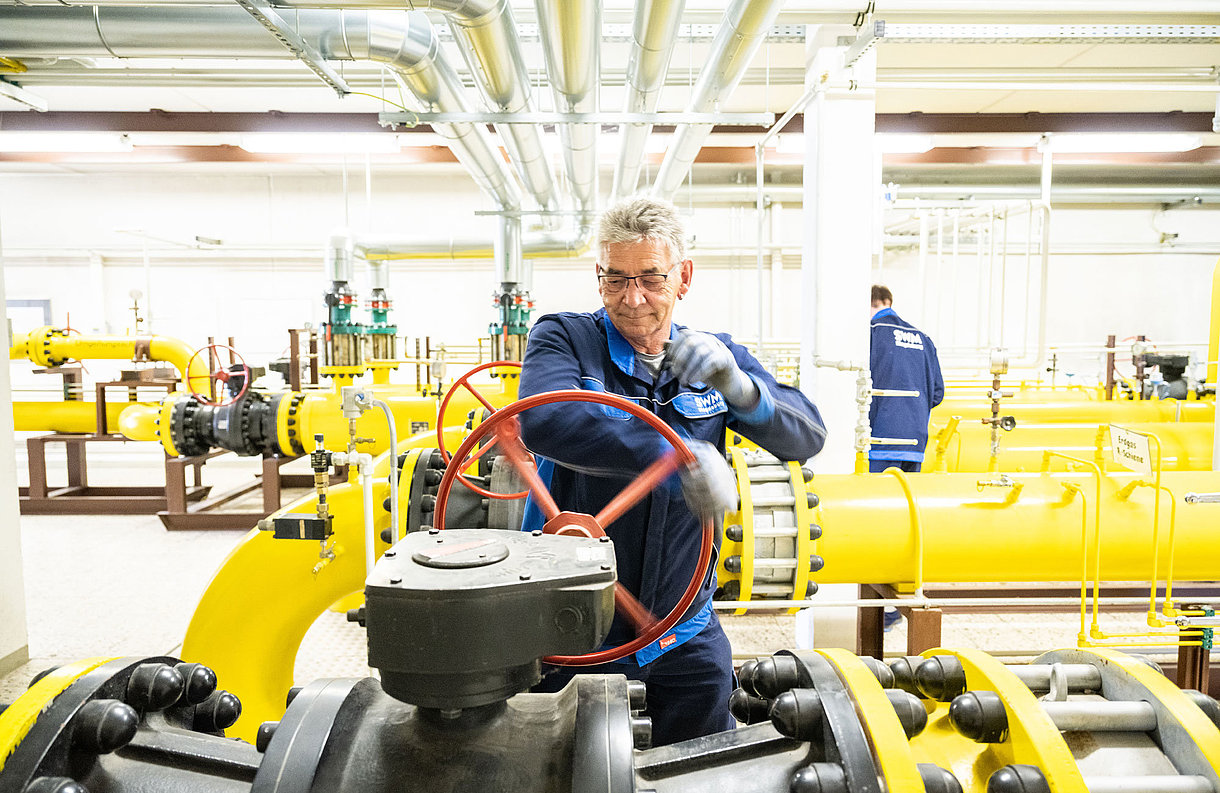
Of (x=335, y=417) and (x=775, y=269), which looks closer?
(x=335, y=417)

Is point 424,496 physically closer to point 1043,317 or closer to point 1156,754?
point 1156,754

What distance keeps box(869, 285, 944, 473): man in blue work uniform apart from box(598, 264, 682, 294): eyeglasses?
172cm

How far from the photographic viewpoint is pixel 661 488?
3.40 ft

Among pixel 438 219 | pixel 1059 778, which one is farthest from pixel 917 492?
pixel 438 219

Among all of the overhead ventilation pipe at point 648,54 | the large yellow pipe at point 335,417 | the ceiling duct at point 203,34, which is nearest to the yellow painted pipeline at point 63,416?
the large yellow pipe at point 335,417

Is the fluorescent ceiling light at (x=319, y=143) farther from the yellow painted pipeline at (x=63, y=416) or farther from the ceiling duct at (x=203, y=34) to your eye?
the ceiling duct at (x=203, y=34)

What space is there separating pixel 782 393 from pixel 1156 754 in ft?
2.11

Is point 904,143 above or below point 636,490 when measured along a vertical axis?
above

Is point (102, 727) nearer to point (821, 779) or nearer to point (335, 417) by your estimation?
point (821, 779)

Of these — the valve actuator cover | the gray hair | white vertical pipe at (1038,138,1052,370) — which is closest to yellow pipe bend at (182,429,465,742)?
the gray hair

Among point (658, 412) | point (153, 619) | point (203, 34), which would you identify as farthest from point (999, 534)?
point (153, 619)

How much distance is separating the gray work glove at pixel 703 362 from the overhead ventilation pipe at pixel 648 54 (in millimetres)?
935

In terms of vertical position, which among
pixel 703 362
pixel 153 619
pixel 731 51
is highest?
pixel 731 51

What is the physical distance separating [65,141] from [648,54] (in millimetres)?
4545
